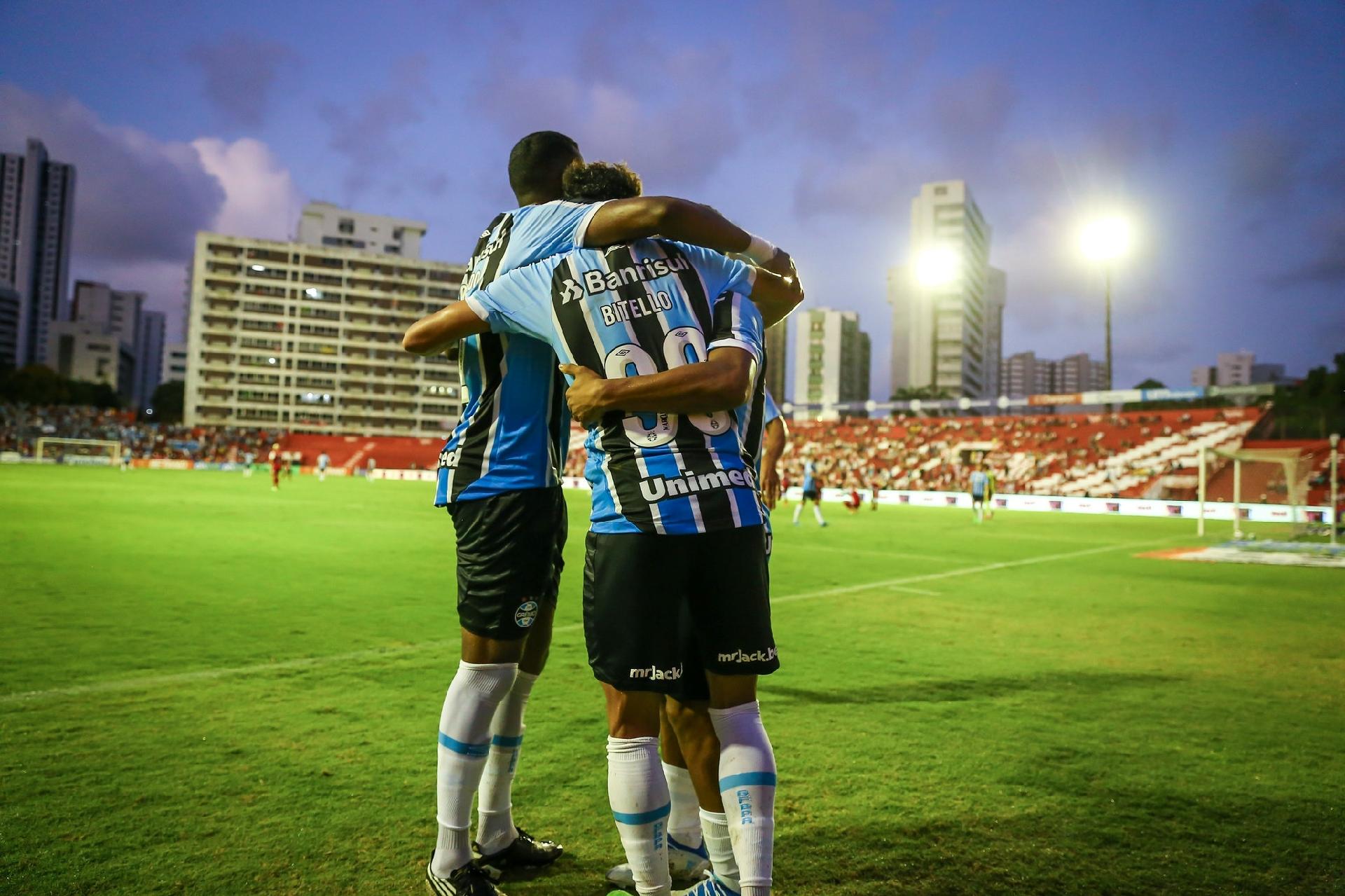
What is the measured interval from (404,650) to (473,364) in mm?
4105

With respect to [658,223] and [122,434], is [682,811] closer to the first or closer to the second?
[658,223]

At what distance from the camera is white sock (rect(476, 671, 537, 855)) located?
3.06 m

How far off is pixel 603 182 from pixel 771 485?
169 centimetres

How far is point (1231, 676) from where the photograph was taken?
20.7 ft

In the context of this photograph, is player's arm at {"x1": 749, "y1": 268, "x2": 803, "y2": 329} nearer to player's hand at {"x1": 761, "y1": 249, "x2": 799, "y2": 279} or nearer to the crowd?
player's hand at {"x1": 761, "y1": 249, "x2": 799, "y2": 279}

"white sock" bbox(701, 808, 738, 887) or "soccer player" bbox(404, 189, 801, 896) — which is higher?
"soccer player" bbox(404, 189, 801, 896)

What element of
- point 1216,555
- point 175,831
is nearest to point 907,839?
point 175,831

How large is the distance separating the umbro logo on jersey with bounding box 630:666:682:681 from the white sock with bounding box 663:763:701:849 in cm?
93

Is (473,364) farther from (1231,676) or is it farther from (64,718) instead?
(1231,676)

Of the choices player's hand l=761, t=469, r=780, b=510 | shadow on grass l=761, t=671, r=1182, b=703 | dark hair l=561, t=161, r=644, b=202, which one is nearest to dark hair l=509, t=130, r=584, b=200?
dark hair l=561, t=161, r=644, b=202

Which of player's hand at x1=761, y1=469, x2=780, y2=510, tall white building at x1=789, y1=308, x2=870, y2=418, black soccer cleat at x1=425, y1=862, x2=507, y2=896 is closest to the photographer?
black soccer cleat at x1=425, y1=862, x2=507, y2=896

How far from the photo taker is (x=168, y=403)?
127000mm

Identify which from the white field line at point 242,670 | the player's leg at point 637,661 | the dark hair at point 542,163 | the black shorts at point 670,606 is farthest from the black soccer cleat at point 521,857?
the white field line at point 242,670

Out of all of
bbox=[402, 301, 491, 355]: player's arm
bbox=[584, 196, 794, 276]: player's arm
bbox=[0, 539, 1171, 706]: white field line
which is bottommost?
bbox=[0, 539, 1171, 706]: white field line
